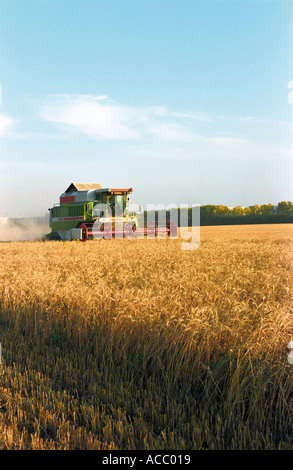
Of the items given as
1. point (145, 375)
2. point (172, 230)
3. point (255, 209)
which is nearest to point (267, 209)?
point (255, 209)

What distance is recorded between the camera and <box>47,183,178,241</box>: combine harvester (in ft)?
66.2

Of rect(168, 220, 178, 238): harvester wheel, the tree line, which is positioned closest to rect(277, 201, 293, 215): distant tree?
the tree line

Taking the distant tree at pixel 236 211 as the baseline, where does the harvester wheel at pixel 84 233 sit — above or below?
below

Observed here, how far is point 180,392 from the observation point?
126 inches

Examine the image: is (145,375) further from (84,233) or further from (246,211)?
(246,211)

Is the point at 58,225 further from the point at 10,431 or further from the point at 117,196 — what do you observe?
the point at 10,431

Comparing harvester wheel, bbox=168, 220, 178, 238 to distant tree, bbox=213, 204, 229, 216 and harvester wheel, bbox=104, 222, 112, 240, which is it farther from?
distant tree, bbox=213, 204, 229, 216

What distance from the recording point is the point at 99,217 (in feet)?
67.9

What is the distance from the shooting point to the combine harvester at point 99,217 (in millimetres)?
20188

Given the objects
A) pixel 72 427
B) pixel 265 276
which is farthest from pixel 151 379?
pixel 265 276

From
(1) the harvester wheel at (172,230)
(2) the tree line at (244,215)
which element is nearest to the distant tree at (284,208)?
(2) the tree line at (244,215)

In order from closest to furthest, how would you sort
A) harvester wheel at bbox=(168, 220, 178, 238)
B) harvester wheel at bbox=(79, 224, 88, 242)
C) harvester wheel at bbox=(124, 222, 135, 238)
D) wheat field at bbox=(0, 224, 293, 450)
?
wheat field at bbox=(0, 224, 293, 450)
harvester wheel at bbox=(79, 224, 88, 242)
harvester wheel at bbox=(124, 222, 135, 238)
harvester wheel at bbox=(168, 220, 178, 238)

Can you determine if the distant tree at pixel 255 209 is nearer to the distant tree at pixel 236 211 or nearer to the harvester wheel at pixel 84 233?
the distant tree at pixel 236 211
